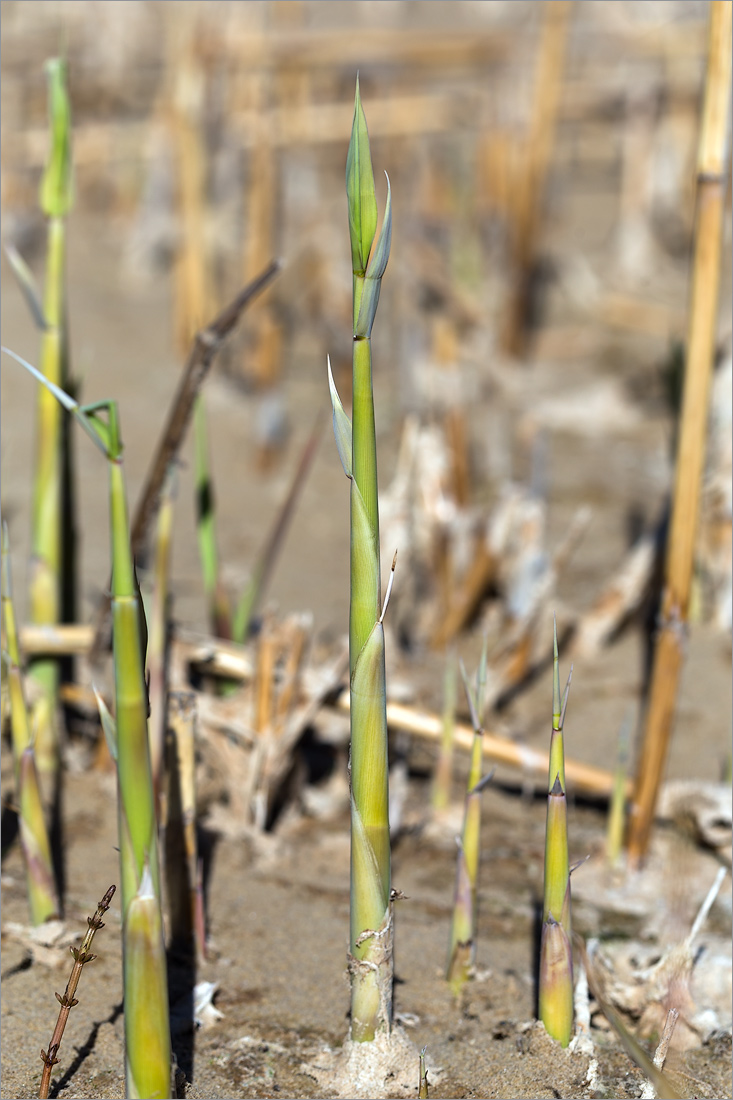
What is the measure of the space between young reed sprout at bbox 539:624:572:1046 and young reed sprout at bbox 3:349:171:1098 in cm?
32

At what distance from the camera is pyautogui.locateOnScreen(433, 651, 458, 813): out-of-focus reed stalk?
1.32m

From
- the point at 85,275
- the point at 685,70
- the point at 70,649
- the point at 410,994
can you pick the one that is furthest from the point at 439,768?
the point at 685,70

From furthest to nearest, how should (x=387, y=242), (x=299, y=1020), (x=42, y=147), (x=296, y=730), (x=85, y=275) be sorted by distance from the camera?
1. (x=42, y=147)
2. (x=85, y=275)
3. (x=296, y=730)
4. (x=299, y=1020)
5. (x=387, y=242)

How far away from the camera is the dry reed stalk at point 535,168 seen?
11.1 ft

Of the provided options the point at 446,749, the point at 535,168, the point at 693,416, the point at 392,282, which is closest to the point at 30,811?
the point at 446,749

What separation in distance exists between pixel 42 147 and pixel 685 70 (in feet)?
8.51

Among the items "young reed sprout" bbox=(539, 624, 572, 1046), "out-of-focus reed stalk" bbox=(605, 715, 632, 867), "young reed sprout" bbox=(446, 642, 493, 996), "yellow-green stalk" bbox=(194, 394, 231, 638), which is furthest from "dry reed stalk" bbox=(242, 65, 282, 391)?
"young reed sprout" bbox=(539, 624, 572, 1046)

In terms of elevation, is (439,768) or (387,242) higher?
(387,242)

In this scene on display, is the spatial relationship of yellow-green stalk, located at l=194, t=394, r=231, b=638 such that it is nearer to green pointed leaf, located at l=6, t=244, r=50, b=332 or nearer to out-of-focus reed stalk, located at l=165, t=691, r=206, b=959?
green pointed leaf, located at l=6, t=244, r=50, b=332

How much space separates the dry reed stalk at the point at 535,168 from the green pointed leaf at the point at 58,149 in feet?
7.74

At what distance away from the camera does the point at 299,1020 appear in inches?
Answer: 40.5

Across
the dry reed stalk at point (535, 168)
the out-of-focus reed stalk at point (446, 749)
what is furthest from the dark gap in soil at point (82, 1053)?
the dry reed stalk at point (535, 168)

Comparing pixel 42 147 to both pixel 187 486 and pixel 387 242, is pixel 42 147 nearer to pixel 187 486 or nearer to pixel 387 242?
pixel 187 486

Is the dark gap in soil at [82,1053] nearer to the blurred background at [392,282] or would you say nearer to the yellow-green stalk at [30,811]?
the yellow-green stalk at [30,811]
